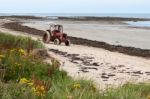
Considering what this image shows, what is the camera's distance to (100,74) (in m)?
12.4

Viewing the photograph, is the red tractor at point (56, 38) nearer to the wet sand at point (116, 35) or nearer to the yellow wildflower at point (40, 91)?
the wet sand at point (116, 35)

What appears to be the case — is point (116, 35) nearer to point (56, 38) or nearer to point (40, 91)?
point (56, 38)

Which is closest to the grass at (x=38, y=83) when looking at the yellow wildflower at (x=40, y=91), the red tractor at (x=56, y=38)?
the yellow wildflower at (x=40, y=91)

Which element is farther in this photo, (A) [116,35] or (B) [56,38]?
(A) [116,35]

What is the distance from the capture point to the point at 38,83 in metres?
5.86

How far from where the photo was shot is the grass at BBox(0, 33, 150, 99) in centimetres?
530

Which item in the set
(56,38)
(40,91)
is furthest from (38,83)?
(56,38)

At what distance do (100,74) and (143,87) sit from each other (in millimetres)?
3964

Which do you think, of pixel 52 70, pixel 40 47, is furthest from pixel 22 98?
pixel 40 47

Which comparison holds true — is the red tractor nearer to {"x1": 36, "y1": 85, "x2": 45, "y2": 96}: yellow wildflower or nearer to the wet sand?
the wet sand

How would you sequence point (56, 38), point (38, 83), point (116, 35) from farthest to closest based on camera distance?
point (116, 35) < point (56, 38) < point (38, 83)

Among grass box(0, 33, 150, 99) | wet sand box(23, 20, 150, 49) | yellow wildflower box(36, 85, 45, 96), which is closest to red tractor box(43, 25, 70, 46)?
wet sand box(23, 20, 150, 49)

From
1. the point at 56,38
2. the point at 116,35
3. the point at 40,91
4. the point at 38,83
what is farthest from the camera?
the point at 116,35

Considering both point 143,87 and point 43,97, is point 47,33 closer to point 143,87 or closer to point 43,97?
point 143,87
